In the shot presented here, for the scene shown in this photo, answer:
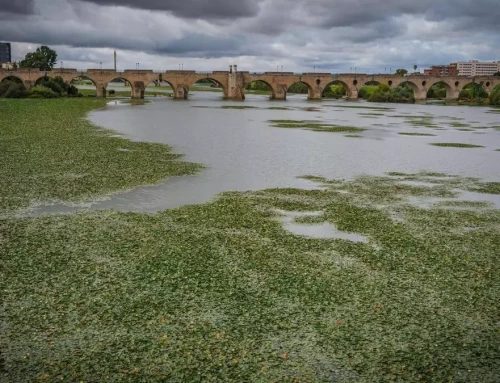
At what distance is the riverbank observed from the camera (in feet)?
26.2

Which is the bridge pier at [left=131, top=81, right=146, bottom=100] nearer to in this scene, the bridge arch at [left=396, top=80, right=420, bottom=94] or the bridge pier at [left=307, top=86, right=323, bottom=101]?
the bridge pier at [left=307, top=86, right=323, bottom=101]

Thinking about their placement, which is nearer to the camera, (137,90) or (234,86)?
(137,90)

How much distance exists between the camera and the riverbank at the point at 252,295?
26.2ft

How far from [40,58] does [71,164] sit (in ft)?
479

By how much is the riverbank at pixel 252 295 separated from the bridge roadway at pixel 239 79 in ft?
312

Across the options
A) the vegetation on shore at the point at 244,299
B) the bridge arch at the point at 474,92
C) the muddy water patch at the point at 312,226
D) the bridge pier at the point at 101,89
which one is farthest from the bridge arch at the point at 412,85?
the muddy water patch at the point at 312,226

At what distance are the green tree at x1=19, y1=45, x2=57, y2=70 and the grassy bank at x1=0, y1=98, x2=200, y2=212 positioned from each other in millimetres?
126560

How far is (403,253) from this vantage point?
43.6ft

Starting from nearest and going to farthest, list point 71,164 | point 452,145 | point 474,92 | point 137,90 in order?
1. point 71,164
2. point 452,145
3. point 137,90
4. point 474,92

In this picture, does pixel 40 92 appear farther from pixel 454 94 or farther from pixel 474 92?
pixel 454 94

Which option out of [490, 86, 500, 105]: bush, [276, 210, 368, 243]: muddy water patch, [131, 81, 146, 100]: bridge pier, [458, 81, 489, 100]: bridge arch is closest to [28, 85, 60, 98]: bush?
[131, 81, 146, 100]: bridge pier

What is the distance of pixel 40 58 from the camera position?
154 m

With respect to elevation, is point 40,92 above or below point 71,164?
above

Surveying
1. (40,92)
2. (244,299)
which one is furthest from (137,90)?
(244,299)
